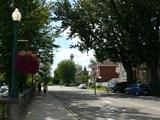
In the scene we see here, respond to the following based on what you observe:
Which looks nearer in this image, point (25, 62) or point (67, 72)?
point (25, 62)

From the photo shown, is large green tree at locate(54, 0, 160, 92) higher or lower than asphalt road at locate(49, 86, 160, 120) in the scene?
higher

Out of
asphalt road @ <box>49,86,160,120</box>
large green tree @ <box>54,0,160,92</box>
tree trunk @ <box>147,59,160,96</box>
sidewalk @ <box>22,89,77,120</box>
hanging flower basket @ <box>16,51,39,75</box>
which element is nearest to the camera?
hanging flower basket @ <box>16,51,39,75</box>

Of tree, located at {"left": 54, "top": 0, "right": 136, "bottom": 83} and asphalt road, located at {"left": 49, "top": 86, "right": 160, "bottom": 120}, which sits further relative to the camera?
tree, located at {"left": 54, "top": 0, "right": 136, "bottom": 83}

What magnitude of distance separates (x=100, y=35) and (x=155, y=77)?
31.3 feet

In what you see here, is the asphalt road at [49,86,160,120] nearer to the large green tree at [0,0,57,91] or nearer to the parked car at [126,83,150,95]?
the large green tree at [0,0,57,91]

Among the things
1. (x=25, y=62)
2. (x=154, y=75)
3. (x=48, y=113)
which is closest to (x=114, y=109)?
(x=48, y=113)

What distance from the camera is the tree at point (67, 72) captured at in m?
178

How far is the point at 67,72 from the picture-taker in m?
179

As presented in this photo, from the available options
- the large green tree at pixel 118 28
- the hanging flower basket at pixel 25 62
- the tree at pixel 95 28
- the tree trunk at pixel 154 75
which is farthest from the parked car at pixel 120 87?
the hanging flower basket at pixel 25 62

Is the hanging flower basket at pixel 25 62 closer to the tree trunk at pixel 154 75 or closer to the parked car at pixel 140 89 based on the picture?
the parked car at pixel 140 89

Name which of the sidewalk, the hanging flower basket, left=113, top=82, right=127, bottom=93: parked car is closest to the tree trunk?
left=113, top=82, right=127, bottom=93: parked car

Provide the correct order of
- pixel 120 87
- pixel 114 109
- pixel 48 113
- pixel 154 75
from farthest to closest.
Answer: pixel 120 87 < pixel 154 75 < pixel 114 109 < pixel 48 113

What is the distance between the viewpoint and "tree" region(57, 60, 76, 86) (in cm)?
17775

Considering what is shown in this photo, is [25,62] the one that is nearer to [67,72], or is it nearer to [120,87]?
[120,87]
